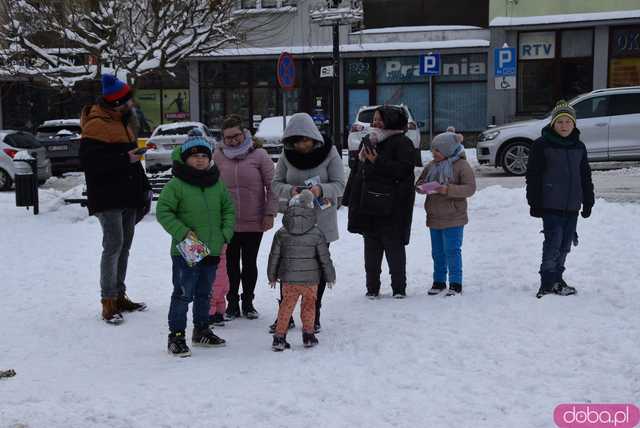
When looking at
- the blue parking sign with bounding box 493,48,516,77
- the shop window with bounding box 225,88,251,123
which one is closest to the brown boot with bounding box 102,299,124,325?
the blue parking sign with bounding box 493,48,516,77

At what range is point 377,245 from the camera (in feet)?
24.1

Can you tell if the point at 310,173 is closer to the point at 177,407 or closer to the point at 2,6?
the point at 177,407

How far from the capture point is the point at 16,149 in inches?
764

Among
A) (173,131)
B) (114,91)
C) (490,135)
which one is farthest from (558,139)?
(173,131)

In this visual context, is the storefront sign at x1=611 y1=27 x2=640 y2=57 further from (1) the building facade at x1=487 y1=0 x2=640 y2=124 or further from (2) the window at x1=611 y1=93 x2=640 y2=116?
(2) the window at x1=611 y1=93 x2=640 y2=116

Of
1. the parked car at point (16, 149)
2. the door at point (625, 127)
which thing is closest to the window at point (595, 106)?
the door at point (625, 127)

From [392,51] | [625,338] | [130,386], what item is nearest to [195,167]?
[130,386]

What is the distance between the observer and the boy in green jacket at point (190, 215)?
579 cm

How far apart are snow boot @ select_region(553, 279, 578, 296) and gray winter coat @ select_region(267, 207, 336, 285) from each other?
2.41 metres

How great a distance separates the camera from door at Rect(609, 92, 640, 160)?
17703 mm

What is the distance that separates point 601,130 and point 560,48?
10.2 m

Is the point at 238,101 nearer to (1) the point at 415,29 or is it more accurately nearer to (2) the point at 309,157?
(1) the point at 415,29

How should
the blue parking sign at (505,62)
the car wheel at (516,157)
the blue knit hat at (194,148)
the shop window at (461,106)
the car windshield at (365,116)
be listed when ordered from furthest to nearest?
the shop window at (461,106) < the car windshield at (365,116) < the blue parking sign at (505,62) < the car wheel at (516,157) < the blue knit hat at (194,148)

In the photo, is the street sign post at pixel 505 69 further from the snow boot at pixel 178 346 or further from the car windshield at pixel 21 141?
the snow boot at pixel 178 346
